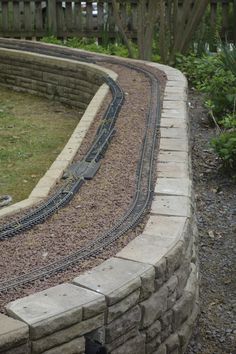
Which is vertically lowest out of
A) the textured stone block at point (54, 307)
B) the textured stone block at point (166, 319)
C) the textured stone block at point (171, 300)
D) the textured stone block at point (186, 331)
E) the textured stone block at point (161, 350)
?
the textured stone block at point (186, 331)

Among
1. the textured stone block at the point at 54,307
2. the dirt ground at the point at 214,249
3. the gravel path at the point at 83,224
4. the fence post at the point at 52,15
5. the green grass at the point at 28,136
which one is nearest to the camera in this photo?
the textured stone block at the point at 54,307

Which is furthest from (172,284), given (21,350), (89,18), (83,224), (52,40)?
(89,18)

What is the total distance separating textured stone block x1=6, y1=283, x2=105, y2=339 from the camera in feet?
8.96

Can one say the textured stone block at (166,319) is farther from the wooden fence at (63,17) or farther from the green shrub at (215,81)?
the wooden fence at (63,17)

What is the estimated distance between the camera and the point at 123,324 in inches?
123

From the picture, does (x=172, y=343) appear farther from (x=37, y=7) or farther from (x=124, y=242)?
(x=37, y=7)

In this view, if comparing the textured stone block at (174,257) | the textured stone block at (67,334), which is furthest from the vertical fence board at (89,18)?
the textured stone block at (67,334)

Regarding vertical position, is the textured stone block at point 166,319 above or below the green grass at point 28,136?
above

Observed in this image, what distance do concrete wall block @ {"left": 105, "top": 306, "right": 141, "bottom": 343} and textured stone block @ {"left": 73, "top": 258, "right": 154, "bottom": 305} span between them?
0.11 metres

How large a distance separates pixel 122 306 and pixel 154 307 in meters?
0.29

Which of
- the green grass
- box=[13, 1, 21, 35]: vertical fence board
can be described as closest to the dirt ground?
the green grass

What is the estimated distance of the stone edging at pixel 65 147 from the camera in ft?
13.8

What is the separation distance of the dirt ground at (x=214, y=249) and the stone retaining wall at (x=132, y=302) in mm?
162

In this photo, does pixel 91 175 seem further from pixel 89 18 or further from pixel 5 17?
pixel 5 17
